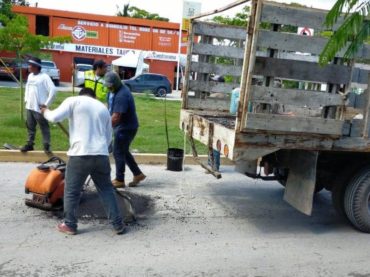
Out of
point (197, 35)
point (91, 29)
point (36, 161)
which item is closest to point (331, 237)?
point (197, 35)

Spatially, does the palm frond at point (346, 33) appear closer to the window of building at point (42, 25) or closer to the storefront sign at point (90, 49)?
the storefront sign at point (90, 49)

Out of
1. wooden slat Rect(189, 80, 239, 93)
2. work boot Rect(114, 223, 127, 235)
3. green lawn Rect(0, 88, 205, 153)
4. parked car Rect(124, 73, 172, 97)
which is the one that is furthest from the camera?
parked car Rect(124, 73, 172, 97)

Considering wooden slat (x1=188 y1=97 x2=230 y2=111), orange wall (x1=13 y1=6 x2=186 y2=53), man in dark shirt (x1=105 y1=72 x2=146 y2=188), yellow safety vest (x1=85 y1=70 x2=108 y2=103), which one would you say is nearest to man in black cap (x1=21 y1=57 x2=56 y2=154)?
yellow safety vest (x1=85 y1=70 x2=108 y2=103)

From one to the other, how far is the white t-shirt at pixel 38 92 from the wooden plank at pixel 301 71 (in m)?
4.61

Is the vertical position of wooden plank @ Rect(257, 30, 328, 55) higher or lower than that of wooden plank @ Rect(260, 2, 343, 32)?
lower

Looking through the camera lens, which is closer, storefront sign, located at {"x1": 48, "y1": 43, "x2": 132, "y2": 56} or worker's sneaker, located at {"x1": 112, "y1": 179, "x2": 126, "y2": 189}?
worker's sneaker, located at {"x1": 112, "y1": 179, "x2": 126, "y2": 189}

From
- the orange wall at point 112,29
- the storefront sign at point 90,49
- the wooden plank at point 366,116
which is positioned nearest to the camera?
the wooden plank at point 366,116

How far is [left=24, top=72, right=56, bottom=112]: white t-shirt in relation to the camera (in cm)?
793

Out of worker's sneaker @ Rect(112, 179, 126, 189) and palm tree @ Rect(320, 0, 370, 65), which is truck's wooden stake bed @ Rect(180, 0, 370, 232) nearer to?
worker's sneaker @ Rect(112, 179, 126, 189)

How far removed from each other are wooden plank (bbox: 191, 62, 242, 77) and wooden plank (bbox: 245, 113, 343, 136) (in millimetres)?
2098

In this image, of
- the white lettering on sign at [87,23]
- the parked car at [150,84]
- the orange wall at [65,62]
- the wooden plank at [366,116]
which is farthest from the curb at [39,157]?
the white lettering on sign at [87,23]

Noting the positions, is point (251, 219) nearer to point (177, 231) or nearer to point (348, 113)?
point (177, 231)

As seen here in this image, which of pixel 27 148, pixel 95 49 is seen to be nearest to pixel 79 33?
pixel 95 49

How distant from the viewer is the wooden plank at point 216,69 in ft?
21.0
